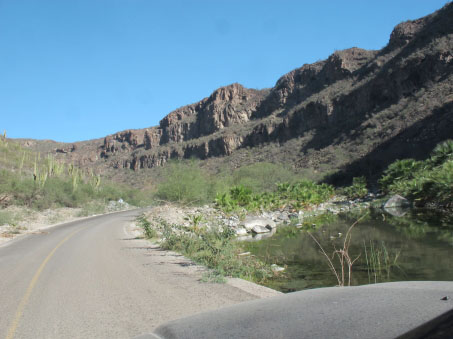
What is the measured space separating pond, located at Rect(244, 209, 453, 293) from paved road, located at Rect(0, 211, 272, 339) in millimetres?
2068

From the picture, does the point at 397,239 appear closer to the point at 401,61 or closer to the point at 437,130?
the point at 437,130

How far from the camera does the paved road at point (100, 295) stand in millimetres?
4582

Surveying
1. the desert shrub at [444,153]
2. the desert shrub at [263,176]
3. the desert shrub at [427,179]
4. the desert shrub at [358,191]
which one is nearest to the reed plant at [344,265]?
the desert shrub at [427,179]

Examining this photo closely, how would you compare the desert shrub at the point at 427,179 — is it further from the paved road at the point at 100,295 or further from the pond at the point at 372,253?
the paved road at the point at 100,295

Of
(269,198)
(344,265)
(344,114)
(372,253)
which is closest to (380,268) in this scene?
(344,265)

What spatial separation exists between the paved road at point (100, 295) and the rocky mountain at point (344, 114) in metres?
39.1

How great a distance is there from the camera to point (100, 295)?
6.03 m

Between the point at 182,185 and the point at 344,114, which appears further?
the point at 344,114

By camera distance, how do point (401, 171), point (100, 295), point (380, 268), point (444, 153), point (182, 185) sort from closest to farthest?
point (100, 295)
point (380, 268)
point (444, 153)
point (182, 185)
point (401, 171)

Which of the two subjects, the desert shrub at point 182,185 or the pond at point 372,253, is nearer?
the pond at point 372,253

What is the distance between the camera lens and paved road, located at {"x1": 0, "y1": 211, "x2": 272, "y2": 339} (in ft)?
15.0

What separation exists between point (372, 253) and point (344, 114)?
213 feet

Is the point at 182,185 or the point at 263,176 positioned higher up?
the point at 263,176

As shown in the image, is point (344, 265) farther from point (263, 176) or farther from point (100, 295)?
point (263, 176)
